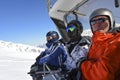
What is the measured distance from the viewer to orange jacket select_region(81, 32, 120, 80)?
164cm

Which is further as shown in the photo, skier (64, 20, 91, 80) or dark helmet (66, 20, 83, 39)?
dark helmet (66, 20, 83, 39)

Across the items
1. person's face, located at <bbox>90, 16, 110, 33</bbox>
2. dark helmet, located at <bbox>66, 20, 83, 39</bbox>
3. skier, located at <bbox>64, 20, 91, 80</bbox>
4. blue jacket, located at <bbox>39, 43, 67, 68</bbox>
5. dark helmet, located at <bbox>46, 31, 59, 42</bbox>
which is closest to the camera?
person's face, located at <bbox>90, 16, 110, 33</bbox>

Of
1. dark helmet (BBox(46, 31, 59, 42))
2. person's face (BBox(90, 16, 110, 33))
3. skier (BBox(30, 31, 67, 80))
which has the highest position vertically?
dark helmet (BBox(46, 31, 59, 42))

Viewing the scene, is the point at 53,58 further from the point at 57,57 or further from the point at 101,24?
the point at 101,24

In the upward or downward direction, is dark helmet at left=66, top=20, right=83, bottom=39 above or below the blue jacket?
above

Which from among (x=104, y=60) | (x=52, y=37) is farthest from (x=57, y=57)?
(x=104, y=60)

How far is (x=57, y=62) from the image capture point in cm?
413

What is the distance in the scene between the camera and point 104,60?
5.49 feet

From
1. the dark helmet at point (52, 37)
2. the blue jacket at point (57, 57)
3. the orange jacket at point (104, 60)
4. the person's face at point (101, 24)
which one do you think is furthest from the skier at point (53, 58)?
the orange jacket at point (104, 60)

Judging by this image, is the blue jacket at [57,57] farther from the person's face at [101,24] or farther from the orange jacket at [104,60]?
the orange jacket at [104,60]

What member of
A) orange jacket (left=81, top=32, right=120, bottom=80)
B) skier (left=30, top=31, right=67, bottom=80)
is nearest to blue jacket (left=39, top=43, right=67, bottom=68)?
skier (left=30, top=31, right=67, bottom=80)

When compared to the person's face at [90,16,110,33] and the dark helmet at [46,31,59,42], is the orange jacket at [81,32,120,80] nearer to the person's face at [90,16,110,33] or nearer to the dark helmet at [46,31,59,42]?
the person's face at [90,16,110,33]

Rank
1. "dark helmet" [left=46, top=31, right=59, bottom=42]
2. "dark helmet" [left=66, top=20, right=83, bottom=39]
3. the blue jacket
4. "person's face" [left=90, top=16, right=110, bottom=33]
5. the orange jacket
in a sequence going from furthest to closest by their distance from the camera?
"dark helmet" [left=46, top=31, right=59, bottom=42]
the blue jacket
"dark helmet" [left=66, top=20, right=83, bottom=39]
"person's face" [left=90, top=16, right=110, bottom=33]
the orange jacket

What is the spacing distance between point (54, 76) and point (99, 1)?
1.65 m
